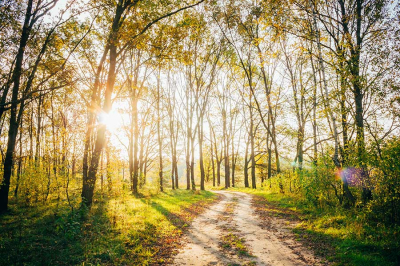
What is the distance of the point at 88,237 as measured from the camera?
22.5 ft

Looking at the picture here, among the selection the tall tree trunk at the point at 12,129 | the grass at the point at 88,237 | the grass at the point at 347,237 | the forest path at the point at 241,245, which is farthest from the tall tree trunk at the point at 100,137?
the grass at the point at 347,237

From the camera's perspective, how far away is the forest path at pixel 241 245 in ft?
17.5

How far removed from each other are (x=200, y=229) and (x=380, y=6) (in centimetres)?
1423

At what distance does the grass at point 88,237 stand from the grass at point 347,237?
4.50 metres

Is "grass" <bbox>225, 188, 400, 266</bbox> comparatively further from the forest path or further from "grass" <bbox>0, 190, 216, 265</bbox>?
"grass" <bbox>0, 190, 216, 265</bbox>

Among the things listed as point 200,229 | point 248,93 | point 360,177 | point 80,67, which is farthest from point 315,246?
point 248,93

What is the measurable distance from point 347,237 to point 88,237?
813cm

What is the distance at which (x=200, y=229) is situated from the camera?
844 centimetres

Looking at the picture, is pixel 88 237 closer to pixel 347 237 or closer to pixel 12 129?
pixel 12 129

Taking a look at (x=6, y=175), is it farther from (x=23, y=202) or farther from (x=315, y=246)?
(x=315, y=246)

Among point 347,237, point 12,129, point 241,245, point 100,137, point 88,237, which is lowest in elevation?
point 241,245

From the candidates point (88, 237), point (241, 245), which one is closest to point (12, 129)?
point (88, 237)

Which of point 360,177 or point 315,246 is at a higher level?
point 360,177

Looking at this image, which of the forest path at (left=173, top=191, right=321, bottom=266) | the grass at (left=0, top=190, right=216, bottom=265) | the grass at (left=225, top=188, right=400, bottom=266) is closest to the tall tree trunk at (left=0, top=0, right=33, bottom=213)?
the grass at (left=0, top=190, right=216, bottom=265)
